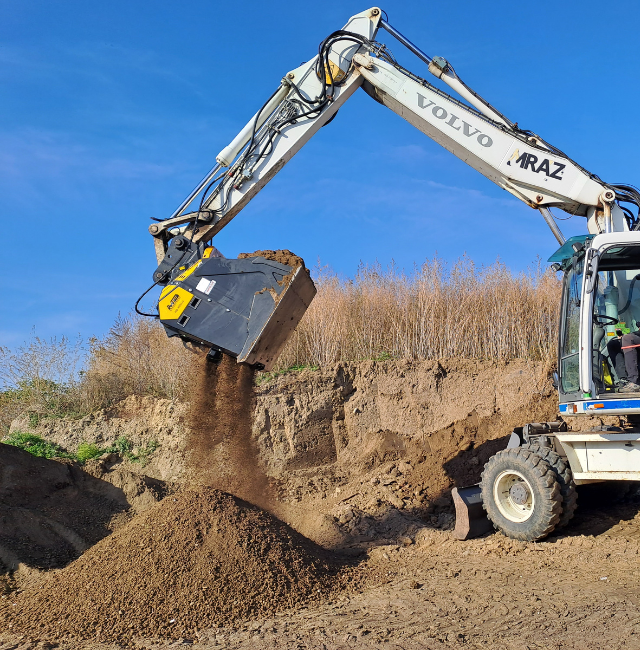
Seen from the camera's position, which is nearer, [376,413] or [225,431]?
[225,431]

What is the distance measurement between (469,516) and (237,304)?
338 centimetres

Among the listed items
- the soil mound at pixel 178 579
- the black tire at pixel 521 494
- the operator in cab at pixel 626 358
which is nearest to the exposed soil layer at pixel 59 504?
the soil mound at pixel 178 579

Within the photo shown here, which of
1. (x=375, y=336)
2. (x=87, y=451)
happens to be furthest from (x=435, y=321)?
(x=87, y=451)

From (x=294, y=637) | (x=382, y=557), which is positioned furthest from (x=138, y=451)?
(x=294, y=637)

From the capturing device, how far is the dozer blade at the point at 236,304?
226 inches

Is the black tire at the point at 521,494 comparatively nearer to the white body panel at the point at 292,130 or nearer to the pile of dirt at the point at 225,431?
the pile of dirt at the point at 225,431

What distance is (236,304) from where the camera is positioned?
584 cm

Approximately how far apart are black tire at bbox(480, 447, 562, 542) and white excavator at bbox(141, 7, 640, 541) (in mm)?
12

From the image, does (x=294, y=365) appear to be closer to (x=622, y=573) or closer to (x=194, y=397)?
Answer: (x=194, y=397)

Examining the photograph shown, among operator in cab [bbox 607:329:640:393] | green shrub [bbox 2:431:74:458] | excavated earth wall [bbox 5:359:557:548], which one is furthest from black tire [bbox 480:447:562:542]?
green shrub [bbox 2:431:74:458]

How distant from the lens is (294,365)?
1120 cm

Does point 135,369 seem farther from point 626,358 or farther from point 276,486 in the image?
point 626,358

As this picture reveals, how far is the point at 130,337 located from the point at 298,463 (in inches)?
198

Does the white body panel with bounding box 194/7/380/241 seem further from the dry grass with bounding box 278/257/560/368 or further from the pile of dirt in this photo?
the dry grass with bounding box 278/257/560/368
